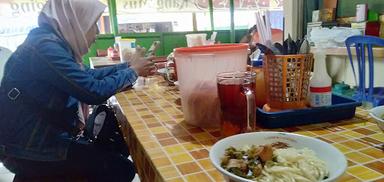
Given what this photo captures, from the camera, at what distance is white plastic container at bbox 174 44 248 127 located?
87 centimetres

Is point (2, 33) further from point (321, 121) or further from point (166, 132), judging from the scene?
point (321, 121)

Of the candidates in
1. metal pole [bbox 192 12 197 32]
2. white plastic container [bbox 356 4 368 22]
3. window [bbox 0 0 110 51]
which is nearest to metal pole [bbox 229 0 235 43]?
metal pole [bbox 192 12 197 32]

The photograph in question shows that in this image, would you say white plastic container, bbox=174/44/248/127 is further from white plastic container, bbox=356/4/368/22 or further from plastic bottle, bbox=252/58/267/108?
white plastic container, bbox=356/4/368/22

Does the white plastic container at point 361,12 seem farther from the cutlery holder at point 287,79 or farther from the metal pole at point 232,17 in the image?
the cutlery holder at point 287,79

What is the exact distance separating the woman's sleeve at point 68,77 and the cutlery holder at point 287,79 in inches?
25.0

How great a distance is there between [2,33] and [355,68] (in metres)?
4.32

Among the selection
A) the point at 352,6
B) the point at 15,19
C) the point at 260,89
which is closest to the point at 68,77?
the point at 260,89

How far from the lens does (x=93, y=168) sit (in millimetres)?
1335

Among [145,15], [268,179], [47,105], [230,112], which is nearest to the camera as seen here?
[268,179]

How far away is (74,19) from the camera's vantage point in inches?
56.7

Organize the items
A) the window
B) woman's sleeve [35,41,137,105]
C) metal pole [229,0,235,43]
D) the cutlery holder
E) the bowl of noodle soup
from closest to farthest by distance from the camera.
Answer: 1. the bowl of noodle soup
2. the cutlery holder
3. woman's sleeve [35,41,137,105]
4. the window
5. metal pole [229,0,235,43]

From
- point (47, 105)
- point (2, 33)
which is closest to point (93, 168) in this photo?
point (47, 105)

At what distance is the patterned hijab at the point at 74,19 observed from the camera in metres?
1.37

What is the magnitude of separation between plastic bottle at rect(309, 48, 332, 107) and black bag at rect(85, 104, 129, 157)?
0.97 meters
